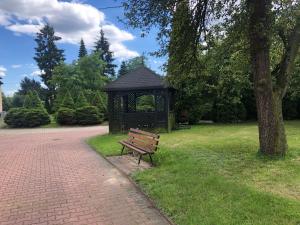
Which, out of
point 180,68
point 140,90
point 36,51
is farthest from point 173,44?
point 36,51

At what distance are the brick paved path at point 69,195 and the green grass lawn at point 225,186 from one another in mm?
450

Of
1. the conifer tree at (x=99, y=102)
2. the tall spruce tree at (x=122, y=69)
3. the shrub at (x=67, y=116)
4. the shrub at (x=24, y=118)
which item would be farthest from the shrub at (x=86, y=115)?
the tall spruce tree at (x=122, y=69)

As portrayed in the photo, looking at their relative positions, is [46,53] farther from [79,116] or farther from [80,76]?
[79,116]

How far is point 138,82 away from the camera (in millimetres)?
18359

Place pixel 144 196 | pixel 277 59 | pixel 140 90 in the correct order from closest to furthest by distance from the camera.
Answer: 1. pixel 144 196
2. pixel 277 59
3. pixel 140 90

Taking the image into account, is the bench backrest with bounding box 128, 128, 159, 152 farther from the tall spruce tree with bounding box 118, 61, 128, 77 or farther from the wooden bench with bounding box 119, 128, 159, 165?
the tall spruce tree with bounding box 118, 61, 128, 77

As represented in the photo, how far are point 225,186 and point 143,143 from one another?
3.91 metres

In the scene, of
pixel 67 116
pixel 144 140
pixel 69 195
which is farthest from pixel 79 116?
pixel 69 195

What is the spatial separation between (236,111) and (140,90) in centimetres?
774

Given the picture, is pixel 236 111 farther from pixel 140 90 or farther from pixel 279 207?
pixel 279 207

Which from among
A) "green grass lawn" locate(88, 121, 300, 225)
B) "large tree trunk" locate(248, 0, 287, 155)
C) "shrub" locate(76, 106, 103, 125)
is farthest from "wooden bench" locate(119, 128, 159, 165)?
"shrub" locate(76, 106, 103, 125)

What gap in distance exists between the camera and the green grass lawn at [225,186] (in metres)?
4.70

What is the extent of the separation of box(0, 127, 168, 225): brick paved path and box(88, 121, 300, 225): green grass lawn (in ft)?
1.48

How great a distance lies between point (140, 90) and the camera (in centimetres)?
1816
